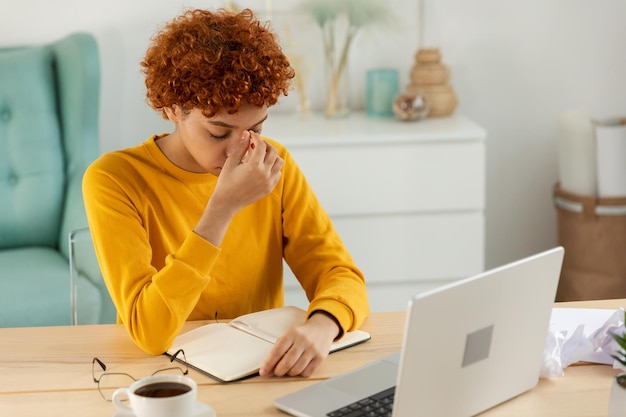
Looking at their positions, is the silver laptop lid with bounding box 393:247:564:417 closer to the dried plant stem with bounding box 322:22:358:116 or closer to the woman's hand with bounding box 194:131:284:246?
the woman's hand with bounding box 194:131:284:246

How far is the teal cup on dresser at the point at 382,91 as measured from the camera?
10.9 feet

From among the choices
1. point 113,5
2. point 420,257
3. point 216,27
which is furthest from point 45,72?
point 216,27

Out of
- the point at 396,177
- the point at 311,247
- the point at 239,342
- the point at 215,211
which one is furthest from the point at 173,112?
the point at 396,177

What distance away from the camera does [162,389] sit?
120cm

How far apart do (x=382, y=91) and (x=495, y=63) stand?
475mm

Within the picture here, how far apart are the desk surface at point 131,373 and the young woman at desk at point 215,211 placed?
0.04 metres

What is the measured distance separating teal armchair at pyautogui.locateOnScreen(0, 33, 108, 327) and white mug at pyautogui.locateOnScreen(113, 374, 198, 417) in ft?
6.23

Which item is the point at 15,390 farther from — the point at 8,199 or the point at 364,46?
the point at 364,46

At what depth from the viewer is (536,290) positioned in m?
1.24

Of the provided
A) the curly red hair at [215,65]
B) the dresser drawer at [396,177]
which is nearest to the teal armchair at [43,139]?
the dresser drawer at [396,177]

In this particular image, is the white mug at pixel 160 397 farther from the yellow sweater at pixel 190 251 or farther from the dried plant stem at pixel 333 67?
the dried plant stem at pixel 333 67

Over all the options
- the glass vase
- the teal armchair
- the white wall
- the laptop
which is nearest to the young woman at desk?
the laptop

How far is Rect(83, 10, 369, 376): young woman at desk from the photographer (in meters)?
1.50

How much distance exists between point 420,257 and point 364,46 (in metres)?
0.83
